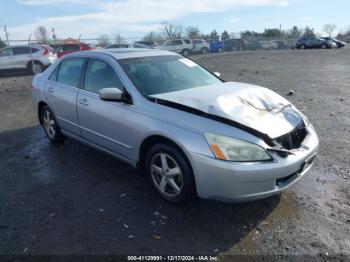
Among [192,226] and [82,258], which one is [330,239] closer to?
[192,226]

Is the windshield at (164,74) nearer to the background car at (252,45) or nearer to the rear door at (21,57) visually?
the rear door at (21,57)

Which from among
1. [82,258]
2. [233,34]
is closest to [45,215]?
[82,258]

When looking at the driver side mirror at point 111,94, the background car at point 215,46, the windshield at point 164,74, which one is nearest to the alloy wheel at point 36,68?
the windshield at point 164,74

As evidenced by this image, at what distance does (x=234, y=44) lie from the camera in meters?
43.4

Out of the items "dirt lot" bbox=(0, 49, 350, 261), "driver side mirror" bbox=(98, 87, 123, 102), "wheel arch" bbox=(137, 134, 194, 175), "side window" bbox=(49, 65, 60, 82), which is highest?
"side window" bbox=(49, 65, 60, 82)

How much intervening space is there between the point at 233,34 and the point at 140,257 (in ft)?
154

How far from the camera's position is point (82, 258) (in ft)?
9.41

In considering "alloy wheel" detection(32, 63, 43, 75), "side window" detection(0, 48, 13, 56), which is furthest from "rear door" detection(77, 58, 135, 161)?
"side window" detection(0, 48, 13, 56)

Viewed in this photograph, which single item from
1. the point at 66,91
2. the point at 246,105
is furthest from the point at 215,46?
the point at 246,105

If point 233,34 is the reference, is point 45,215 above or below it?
below

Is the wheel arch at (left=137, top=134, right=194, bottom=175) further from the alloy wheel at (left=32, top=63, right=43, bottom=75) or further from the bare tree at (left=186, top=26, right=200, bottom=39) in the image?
the bare tree at (left=186, top=26, right=200, bottom=39)

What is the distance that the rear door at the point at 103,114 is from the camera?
3.93 m

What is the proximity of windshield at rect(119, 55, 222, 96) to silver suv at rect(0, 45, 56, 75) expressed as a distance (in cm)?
1423

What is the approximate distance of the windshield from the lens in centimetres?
404
